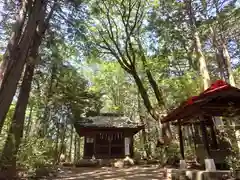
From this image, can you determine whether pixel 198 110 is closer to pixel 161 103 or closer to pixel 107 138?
pixel 161 103

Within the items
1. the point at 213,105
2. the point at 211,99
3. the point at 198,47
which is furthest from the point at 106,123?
the point at 211,99

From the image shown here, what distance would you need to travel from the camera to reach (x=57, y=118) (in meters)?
18.4

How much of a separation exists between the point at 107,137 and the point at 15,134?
10.3m

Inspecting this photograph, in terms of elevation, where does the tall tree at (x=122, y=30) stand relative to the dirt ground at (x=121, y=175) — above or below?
above

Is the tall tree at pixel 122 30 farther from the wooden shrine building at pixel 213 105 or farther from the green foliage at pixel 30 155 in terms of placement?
the green foliage at pixel 30 155

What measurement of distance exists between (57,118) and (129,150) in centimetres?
733

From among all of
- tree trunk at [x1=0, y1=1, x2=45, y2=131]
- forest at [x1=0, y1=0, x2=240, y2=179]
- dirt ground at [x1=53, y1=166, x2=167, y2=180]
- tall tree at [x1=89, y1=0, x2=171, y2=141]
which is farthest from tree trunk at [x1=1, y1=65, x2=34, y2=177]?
tall tree at [x1=89, y1=0, x2=171, y2=141]

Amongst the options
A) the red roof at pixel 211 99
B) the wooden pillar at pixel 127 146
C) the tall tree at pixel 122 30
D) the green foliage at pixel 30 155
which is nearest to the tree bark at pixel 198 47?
the tall tree at pixel 122 30

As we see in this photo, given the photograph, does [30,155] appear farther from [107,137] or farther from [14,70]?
[107,137]

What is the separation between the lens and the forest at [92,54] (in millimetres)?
6387

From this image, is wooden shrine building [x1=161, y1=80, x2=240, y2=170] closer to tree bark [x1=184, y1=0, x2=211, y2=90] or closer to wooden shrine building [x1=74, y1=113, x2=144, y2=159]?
tree bark [x1=184, y1=0, x2=211, y2=90]

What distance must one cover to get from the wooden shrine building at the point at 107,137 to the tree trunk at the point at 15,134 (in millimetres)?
8076

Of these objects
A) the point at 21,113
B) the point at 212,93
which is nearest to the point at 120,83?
the point at 21,113

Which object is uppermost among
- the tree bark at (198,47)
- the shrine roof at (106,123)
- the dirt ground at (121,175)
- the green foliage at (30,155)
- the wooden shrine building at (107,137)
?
the tree bark at (198,47)
